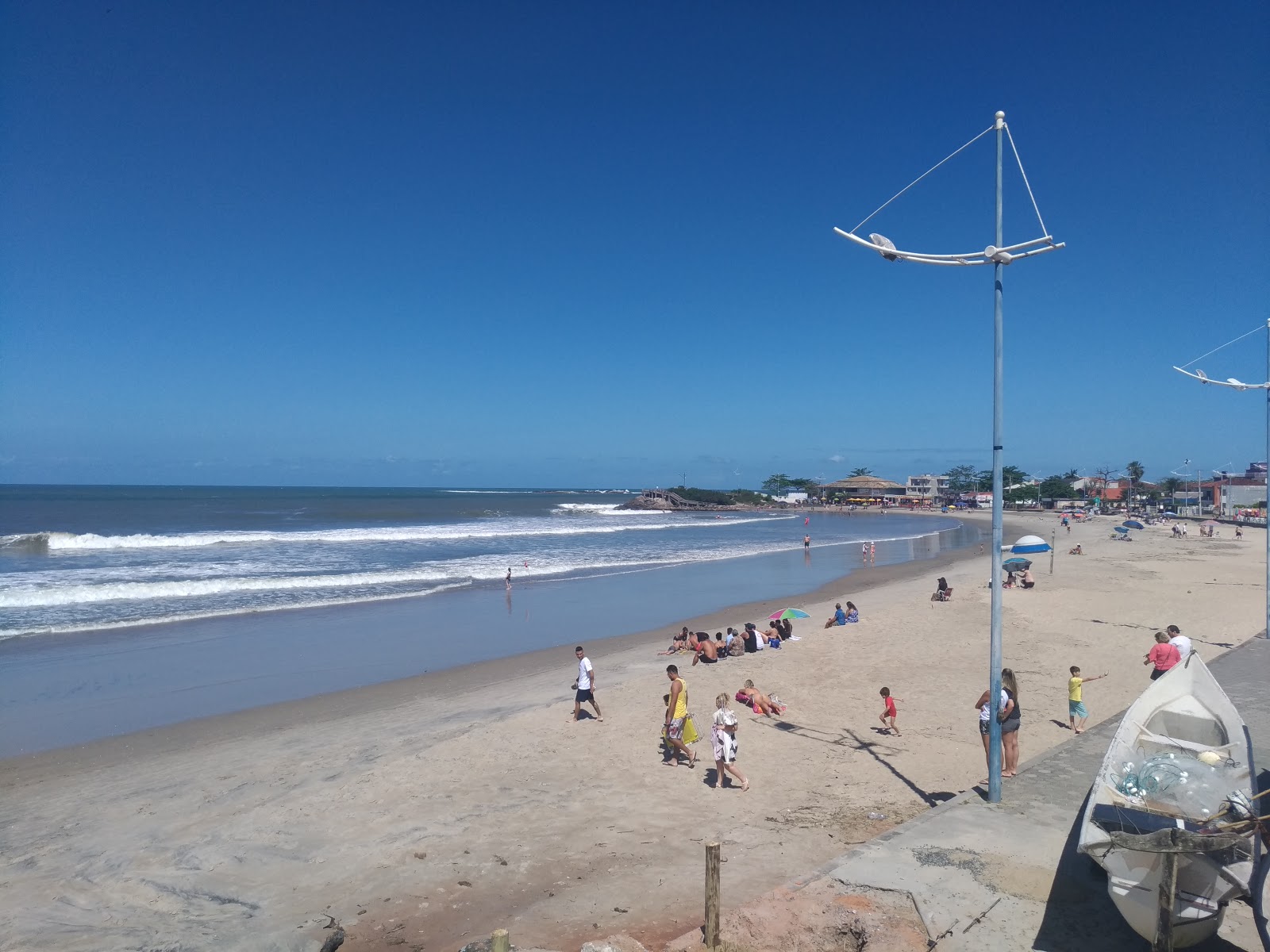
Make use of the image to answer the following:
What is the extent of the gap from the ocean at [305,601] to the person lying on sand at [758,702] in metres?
7.15

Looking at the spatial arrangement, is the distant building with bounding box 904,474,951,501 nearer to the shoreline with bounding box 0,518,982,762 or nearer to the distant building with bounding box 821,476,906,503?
the distant building with bounding box 821,476,906,503

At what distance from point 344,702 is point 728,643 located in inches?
299

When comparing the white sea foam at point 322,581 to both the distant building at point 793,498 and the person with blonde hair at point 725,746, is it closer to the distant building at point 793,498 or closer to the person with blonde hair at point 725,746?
the person with blonde hair at point 725,746

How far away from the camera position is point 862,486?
126 meters

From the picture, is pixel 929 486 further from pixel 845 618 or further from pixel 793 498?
pixel 845 618

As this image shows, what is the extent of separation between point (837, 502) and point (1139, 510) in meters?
42.4

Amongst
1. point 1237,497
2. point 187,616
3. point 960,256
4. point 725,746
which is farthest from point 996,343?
point 1237,497

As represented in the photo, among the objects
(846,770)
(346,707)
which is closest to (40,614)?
(346,707)

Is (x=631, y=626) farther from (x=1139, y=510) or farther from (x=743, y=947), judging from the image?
(x=1139, y=510)

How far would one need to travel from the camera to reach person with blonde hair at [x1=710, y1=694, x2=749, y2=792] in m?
9.20

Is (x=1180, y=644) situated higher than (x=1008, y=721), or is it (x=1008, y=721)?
(x=1180, y=644)

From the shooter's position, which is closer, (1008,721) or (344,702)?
(1008,721)

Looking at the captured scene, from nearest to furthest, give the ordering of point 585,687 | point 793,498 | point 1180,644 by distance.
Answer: point 585,687 < point 1180,644 < point 793,498

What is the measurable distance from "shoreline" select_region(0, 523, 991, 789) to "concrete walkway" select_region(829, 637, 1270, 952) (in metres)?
9.39
